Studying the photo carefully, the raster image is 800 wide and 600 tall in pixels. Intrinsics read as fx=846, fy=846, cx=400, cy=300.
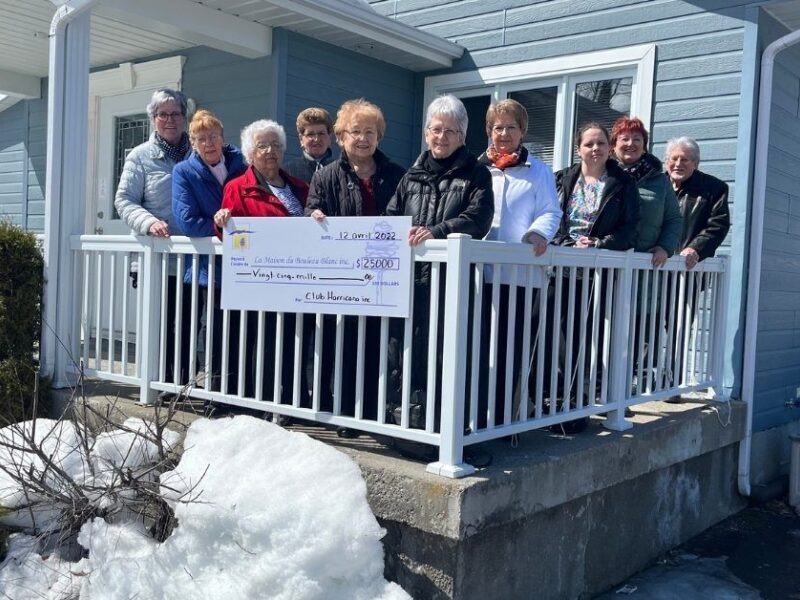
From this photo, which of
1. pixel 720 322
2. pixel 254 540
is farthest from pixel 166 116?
pixel 720 322

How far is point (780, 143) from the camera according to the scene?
19.3 feet

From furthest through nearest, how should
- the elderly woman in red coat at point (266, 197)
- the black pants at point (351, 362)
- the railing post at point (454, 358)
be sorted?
the elderly woman in red coat at point (266, 197) < the black pants at point (351, 362) < the railing post at point (454, 358)

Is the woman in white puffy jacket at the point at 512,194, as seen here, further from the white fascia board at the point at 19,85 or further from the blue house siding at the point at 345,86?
the white fascia board at the point at 19,85

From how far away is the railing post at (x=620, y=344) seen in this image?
14.1 feet

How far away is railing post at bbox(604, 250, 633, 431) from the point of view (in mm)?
4305

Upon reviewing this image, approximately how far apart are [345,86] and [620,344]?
11.7 feet

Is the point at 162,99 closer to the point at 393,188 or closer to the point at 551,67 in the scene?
the point at 393,188

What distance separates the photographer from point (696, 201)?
508 centimetres

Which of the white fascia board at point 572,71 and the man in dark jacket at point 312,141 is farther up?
the white fascia board at point 572,71

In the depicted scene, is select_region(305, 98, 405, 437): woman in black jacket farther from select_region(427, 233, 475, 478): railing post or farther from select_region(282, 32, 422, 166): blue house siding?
select_region(282, 32, 422, 166): blue house siding

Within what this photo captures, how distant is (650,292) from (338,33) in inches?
123

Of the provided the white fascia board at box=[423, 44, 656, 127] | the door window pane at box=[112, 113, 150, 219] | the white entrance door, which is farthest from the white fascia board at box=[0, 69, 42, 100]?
the white fascia board at box=[423, 44, 656, 127]

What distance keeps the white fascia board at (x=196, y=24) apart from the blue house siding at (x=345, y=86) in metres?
0.29

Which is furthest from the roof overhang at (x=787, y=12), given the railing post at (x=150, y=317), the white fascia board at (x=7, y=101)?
the white fascia board at (x=7, y=101)
